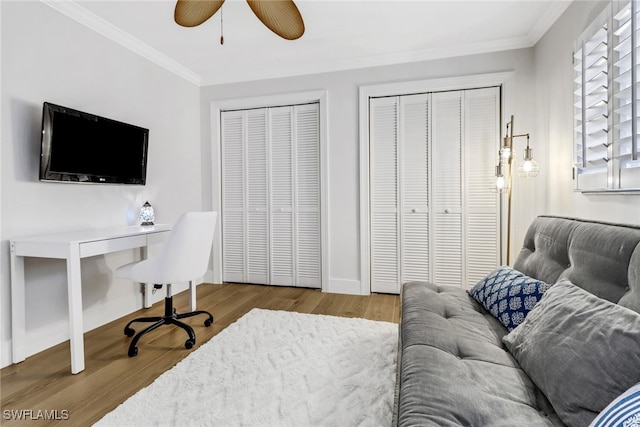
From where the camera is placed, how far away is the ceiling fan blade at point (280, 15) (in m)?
1.92

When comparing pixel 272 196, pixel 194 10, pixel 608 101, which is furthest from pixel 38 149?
pixel 608 101

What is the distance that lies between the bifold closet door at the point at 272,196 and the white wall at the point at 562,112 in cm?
208

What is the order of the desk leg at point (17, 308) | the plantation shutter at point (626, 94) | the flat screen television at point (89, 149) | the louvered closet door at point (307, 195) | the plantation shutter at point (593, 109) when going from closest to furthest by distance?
1. the plantation shutter at point (626, 94)
2. the plantation shutter at point (593, 109)
3. the desk leg at point (17, 308)
4. the flat screen television at point (89, 149)
5. the louvered closet door at point (307, 195)

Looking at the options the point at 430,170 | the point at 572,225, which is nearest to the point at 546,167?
the point at 430,170

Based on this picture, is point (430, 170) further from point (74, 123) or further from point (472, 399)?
point (74, 123)

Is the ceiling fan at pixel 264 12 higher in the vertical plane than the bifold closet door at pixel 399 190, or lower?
higher

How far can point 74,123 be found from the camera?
7.55ft

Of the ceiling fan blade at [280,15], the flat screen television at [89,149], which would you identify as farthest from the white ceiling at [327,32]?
the flat screen television at [89,149]

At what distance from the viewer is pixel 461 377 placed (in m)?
1.04

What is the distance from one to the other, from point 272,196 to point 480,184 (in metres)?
2.16

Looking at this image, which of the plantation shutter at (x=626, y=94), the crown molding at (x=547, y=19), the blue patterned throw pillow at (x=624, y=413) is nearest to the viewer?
the blue patterned throw pillow at (x=624, y=413)

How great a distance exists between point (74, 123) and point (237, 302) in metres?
1.97

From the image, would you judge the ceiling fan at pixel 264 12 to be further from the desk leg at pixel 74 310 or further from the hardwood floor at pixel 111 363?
the hardwood floor at pixel 111 363

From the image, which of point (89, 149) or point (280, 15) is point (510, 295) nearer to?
point (280, 15)
